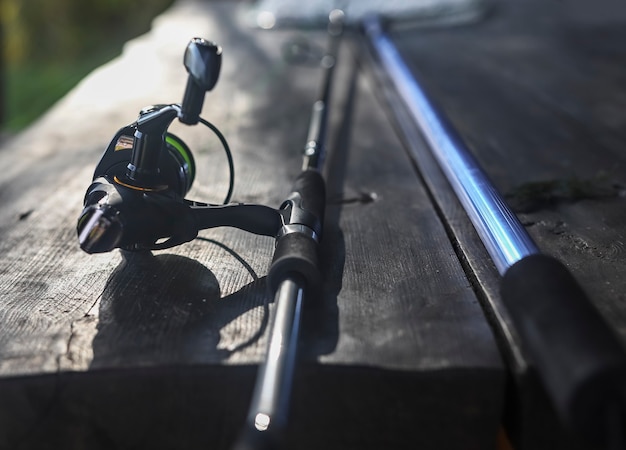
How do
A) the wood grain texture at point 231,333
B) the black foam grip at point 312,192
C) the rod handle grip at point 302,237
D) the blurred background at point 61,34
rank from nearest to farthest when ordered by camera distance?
the wood grain texture at point 231,333 < the rod handle grip at point 302,237 < the black foam grip at point 312,192 < the blurred background at point 61,34

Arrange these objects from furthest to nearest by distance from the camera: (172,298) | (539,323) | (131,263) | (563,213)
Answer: (563,213)
(131,263)
(172,298)
(539,323)

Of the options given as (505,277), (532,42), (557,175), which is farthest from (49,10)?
(505,277)

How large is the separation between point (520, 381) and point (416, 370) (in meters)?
0.12

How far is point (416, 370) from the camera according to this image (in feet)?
2.94

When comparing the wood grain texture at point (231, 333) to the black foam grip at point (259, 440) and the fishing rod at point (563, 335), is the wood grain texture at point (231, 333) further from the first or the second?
the black foam grip at point (259, 440)

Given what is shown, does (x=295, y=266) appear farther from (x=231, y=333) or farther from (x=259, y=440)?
(x=259, y=440)

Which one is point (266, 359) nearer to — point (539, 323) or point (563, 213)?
point (539, 323)

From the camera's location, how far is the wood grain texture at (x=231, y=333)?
3.00 feet

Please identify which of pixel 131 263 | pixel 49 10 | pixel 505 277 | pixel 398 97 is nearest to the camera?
pixel 505 277

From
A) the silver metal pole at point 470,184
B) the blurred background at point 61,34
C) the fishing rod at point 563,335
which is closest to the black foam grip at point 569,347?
the fishing rod at point 563,335

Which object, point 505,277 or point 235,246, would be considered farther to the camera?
point 235,246

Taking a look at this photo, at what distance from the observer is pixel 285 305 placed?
94 centimetres

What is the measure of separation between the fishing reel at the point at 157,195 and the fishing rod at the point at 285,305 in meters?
0.05

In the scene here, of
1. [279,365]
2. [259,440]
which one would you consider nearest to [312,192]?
[279,365]
